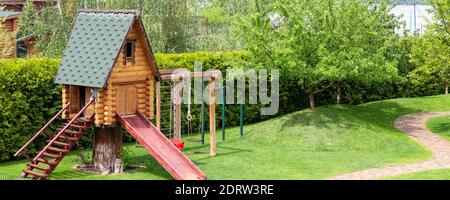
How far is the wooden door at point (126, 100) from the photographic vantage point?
2305cm

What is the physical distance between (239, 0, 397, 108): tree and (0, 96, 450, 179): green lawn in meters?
1.90

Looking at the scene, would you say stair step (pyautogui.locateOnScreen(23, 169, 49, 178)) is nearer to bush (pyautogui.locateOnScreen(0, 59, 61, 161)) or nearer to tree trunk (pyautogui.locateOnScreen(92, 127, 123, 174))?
tree trunk (pyautogui.locateOnScreen(92, 127, 123, 174))

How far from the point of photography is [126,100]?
2327 cm

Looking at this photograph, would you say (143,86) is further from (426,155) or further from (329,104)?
(329,104)

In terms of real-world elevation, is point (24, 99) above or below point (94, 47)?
below

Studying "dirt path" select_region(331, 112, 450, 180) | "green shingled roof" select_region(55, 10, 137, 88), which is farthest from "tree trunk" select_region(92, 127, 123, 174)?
"dirt path" select_region(331, 112, 450, 180)

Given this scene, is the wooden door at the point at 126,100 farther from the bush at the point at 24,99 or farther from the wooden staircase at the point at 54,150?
the bush at the point at 24,99

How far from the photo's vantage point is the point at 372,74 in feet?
98.7

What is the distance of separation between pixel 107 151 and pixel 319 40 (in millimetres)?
10136

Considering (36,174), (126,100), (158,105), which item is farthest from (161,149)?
(158,105)

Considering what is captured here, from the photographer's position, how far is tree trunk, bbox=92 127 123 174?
2348 centimetres

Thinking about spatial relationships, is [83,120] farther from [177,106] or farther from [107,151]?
[177,106]

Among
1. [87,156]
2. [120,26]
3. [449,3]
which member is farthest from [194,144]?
[449,3]

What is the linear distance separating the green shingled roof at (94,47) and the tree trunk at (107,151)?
6.30 feet
